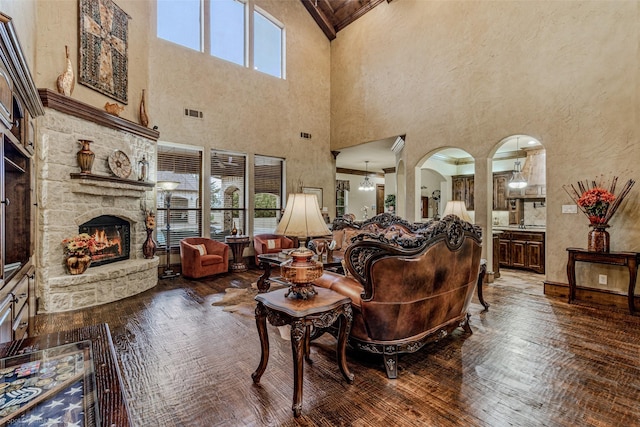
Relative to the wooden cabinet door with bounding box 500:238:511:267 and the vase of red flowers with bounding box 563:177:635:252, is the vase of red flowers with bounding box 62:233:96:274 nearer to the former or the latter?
the vase of red flowers with bounding box 563:177:635:252

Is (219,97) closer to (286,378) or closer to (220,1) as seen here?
(220,1)

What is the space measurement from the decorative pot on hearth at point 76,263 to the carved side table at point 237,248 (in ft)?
8.31

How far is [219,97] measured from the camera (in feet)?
22.0

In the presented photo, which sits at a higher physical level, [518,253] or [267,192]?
[267,192]

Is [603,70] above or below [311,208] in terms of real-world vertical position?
above

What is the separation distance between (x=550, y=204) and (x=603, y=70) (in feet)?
6.38

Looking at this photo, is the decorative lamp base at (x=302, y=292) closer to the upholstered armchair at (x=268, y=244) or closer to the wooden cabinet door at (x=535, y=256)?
the upholstered armchair at (x=268, y=244)

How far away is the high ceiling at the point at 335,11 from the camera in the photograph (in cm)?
771

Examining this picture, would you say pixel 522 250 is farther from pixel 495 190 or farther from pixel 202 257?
pixel 202 257

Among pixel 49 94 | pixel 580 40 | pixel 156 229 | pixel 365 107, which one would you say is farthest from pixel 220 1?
pixel 580 40

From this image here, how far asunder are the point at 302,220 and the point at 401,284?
2.95ft

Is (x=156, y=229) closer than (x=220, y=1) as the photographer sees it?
Yes

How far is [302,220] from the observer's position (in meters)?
2.14

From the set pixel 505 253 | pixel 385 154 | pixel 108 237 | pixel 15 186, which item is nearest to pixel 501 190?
pixel 505 253
